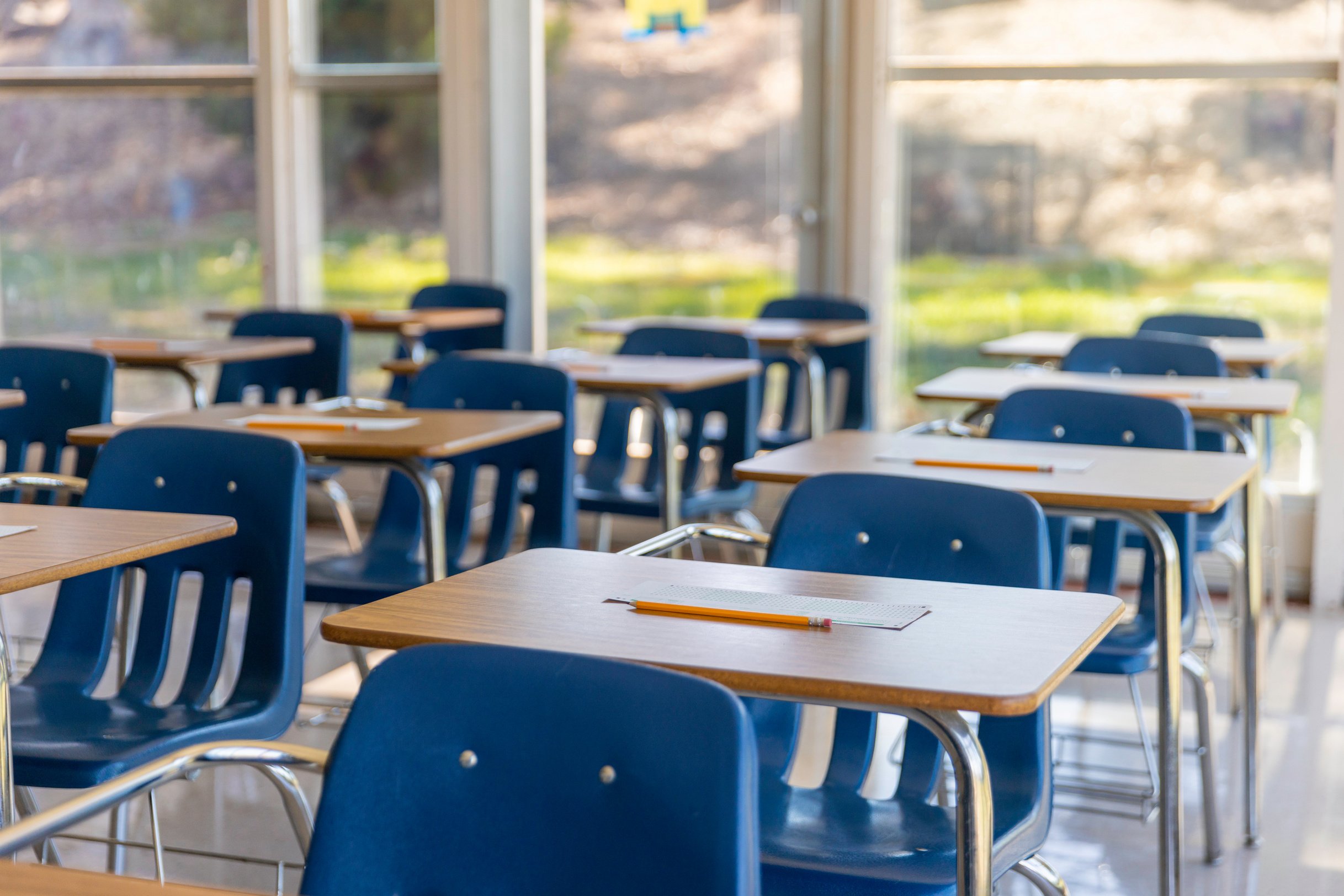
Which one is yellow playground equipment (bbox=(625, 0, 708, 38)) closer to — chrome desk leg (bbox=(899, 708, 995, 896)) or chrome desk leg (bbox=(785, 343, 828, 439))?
chrome desk leg (bbox=(785, 343, 828, 439))

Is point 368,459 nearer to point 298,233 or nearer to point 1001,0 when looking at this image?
point 1001,0

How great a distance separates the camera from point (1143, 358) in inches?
157

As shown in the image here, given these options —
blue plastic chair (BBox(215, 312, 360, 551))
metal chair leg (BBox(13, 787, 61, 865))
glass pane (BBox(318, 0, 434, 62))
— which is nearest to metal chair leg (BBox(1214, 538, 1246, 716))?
metal chair leg (BBox(13, 787, 61, 865))

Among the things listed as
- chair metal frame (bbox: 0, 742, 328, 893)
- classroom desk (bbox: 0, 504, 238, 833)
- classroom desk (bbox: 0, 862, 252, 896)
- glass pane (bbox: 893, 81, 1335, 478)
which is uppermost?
glass pane (bbox: 893, 81, 1335, 478)

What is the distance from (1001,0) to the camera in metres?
5.43

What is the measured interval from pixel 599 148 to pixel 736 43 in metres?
0.69

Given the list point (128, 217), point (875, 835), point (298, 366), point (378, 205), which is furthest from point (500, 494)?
point (128, 217)

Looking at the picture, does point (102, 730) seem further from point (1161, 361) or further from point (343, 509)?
point (1161, 361)

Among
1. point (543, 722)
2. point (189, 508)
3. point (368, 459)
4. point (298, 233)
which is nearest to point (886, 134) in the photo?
point (298, 233)

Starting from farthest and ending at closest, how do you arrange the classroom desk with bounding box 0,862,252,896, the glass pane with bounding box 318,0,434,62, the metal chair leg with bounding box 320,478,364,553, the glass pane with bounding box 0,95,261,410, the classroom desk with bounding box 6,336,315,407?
the glass pane with bounding box 0,95,261,410 → the glass pane with bounding box 318,0,434,62 → the metal chair leg with bounding box 320,478,364,553 → the classroom desk with bounding box 6,336,315,407 → the classroom desk with bounding box 0,862,252,896

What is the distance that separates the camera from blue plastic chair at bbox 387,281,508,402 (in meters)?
5.74

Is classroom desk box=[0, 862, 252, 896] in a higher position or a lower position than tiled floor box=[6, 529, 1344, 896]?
higher

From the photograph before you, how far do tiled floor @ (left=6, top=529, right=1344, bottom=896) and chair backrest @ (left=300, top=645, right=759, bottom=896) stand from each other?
5.58 ft

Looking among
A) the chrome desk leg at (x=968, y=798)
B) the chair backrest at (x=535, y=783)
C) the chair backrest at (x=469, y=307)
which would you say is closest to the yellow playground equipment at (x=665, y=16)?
the chair backrest at (x=469, y=307)
